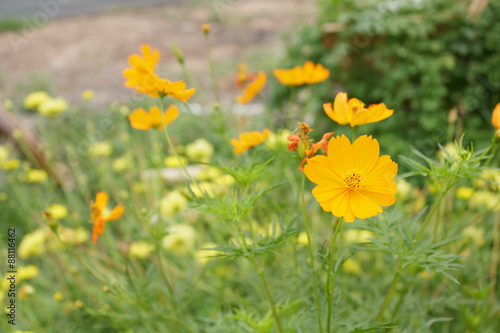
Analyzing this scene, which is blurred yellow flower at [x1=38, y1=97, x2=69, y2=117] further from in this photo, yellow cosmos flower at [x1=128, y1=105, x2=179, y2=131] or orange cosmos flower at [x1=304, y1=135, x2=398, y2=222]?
orange cosmos flower at [x1=304, y1=135, x2=398, y2=222]

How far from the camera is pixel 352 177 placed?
1.99ft

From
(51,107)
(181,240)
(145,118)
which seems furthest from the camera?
(51,107)

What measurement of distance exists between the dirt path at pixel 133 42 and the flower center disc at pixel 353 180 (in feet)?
10.5

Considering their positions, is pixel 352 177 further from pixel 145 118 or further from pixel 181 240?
pixel 181 240

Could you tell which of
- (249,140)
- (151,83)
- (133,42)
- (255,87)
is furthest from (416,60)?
(133,42)

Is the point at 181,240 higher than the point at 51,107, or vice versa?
the point at 51,107

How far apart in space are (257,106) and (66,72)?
7.08 feet

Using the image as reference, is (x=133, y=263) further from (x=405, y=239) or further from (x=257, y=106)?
(x=257, y=106)

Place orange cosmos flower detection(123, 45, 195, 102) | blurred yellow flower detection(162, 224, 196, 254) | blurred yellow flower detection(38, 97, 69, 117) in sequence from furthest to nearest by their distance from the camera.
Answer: blurred yellow flower detection(38, 97, 69, 117) → blurred yellow flower detection(162, 224, 196, 254) → orange cosmos flower detection(123, 45, 195, 102)

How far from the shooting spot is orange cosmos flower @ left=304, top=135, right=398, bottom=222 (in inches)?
22.7

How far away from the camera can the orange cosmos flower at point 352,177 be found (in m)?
0.58

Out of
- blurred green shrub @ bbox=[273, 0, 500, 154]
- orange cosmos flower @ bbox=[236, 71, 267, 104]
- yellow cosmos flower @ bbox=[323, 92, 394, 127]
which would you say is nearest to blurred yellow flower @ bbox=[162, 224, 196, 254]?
orange cosmos flower @ bbox=[236, 71, 267, 104]

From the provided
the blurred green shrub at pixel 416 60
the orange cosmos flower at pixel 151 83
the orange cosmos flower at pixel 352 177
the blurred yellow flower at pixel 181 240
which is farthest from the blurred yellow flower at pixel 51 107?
the orange cosmos flower at pixel 352 177

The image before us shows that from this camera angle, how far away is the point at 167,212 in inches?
55.9
